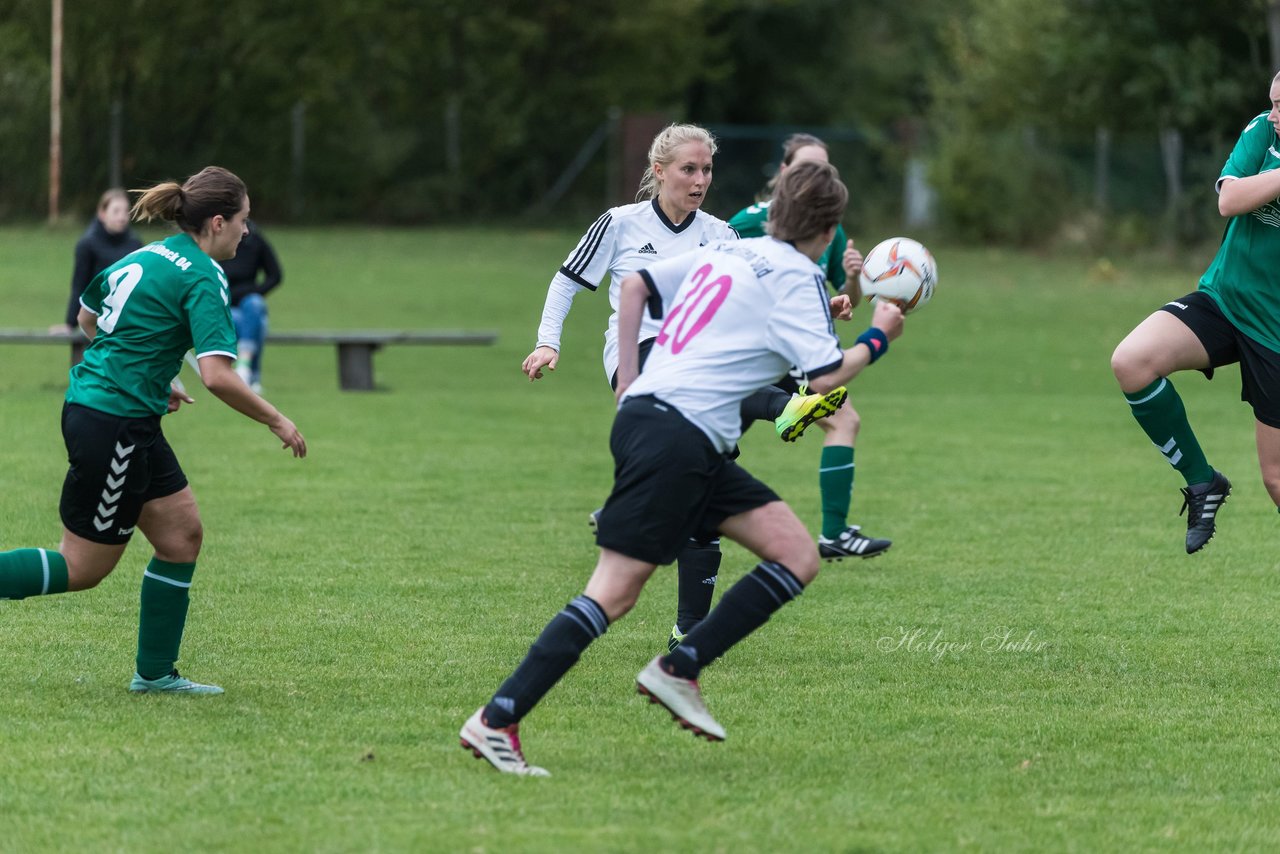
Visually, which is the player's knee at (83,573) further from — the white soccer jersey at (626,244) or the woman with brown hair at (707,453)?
the white soccer jersey at (626,244)

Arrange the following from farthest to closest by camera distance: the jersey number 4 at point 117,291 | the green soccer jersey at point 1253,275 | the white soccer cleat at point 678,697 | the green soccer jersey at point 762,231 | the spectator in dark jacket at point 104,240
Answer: the spectator in dark jacket at point 104,240
the green soccer jersey at point 762,231
the green soccer jersey at point 1253,275
the jersey number 4 at point 117,291
the white soccer cleat at point 678,697

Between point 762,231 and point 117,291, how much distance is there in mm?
3200

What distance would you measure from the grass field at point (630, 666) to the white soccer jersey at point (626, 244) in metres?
1.27

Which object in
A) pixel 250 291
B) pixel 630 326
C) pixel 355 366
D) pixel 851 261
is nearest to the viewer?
pixel 630 326

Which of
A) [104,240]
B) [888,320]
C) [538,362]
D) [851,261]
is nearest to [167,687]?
[538,362]

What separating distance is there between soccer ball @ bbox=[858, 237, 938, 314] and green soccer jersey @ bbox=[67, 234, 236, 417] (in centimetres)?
207

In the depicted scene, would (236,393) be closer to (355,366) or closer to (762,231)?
(762,231)

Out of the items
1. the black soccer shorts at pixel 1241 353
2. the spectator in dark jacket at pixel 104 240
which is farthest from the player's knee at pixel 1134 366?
the spectator in dark jacket at pixel 104 240

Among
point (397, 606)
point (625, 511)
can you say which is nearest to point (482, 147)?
point (397, 606)

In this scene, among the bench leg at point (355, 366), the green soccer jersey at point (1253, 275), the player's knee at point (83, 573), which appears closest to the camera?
the player's knee at point (83, 573)

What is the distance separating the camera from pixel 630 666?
6457 millimetres

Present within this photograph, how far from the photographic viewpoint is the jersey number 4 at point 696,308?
5.01 meters

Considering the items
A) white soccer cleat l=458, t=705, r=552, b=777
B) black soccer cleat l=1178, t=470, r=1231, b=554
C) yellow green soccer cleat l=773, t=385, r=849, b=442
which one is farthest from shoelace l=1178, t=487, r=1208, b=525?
white soccer cleat l=458, t=705, r=552, b=777

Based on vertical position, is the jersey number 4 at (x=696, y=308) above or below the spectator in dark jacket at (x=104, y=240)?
above
